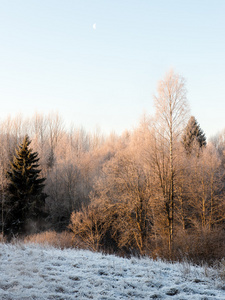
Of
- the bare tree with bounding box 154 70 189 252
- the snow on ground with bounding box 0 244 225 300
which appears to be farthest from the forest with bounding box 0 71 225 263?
the snow on ground with bounding box 0 244 225 300

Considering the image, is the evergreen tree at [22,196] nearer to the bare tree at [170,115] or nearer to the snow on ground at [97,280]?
the bare tree at [170,115]

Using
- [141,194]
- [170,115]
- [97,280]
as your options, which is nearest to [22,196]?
[141,194]

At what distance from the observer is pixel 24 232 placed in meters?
25.1

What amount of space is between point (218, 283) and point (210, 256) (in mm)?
6188

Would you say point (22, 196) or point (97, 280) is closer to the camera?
point (97, 280)

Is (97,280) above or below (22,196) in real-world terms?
below

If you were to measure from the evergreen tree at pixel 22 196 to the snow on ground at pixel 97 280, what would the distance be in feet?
67.3

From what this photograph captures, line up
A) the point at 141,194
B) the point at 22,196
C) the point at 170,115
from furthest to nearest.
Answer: the point at 22,196, the point at 141,194, the point at 170,115

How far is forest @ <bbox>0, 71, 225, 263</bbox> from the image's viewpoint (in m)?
14.4

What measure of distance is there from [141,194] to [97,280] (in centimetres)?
1427

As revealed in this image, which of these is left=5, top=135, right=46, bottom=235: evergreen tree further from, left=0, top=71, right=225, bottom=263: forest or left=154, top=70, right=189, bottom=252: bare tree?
left=154, top=70, right=189, bottom=252: bare tree

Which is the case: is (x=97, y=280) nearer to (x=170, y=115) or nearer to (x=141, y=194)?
(x=170, y=115)

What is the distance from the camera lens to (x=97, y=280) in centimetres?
480

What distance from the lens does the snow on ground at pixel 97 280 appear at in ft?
14.1
